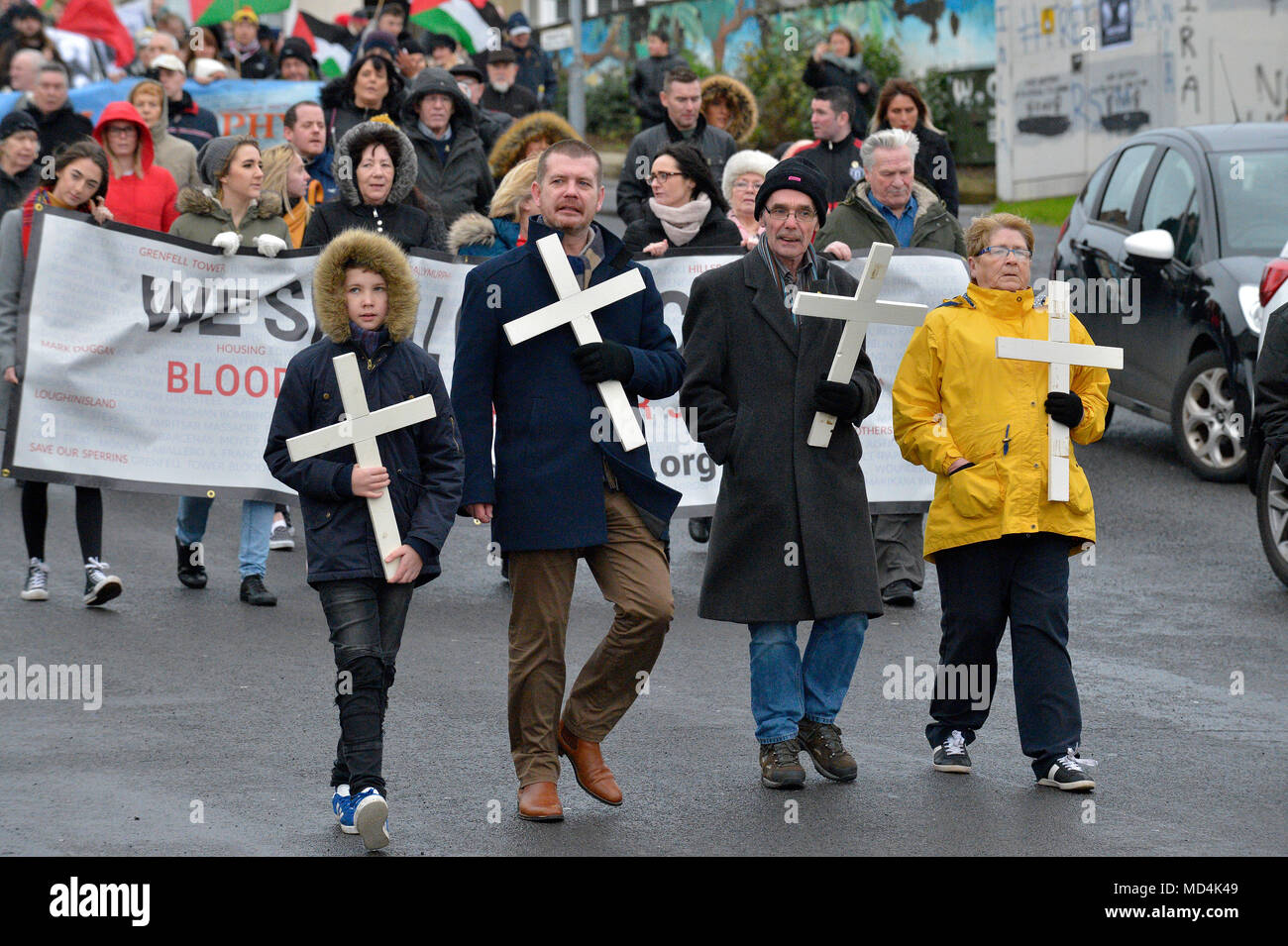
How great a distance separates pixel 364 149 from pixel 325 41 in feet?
50.8

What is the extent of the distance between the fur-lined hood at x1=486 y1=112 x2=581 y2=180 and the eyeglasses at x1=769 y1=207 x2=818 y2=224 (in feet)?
13.2

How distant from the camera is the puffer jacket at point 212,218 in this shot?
10.5m

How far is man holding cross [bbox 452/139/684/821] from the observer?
6137 mm

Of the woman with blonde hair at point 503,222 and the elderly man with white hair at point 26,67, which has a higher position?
the elderly man with white hair at point 26,67

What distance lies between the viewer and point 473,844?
5.78m

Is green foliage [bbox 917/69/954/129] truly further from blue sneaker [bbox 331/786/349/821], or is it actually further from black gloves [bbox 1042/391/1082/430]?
blue sneaker [bbox 331/786/349/821]

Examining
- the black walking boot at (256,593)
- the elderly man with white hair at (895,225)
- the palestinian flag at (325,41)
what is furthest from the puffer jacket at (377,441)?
the palestinian flag at (325,41)

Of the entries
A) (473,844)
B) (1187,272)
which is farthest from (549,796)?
(1187,272)

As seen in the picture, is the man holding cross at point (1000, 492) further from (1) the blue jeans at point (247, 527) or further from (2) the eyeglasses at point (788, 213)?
(1) the blue jeans at point (247, 527)

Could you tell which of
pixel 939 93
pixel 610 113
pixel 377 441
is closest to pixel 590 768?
pixel 377 441

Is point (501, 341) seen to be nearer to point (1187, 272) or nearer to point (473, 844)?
point (473, 844)

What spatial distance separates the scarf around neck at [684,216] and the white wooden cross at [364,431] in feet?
13.4

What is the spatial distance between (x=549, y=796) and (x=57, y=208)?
5072 millimetres

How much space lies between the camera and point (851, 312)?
21.2 ft
